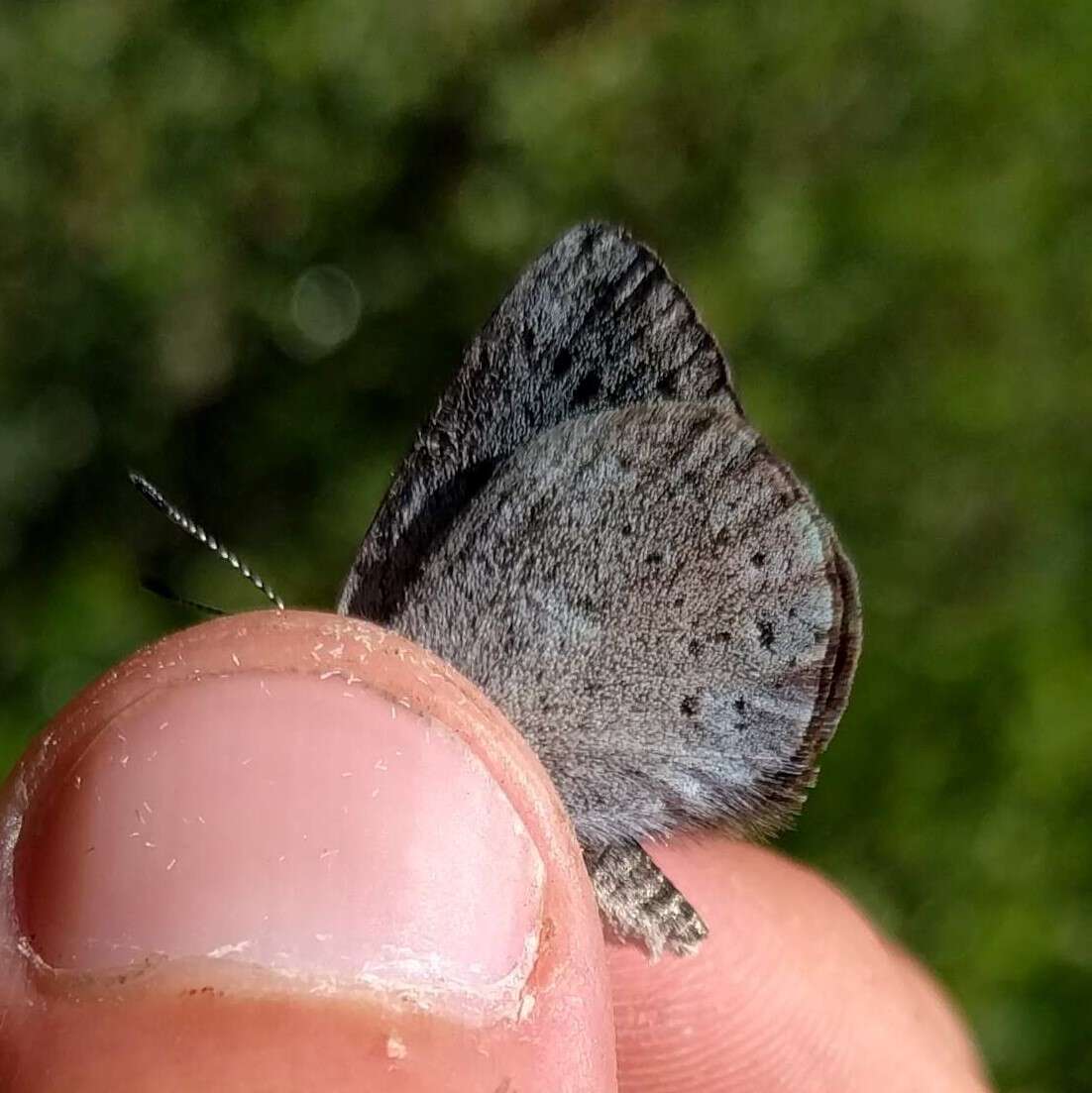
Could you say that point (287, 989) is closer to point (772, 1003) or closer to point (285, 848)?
point (285, 848)

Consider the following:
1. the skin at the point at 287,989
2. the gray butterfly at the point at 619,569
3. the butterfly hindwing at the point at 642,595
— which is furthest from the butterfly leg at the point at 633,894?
the skin at the point at 287,989

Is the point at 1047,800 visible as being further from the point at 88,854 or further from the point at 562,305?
the point at 88,854

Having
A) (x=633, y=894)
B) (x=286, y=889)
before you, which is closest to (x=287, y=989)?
(x=286, y=889)

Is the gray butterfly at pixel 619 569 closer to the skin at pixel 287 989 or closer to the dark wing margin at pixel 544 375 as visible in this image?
the dark wing margin at pixel 544 375

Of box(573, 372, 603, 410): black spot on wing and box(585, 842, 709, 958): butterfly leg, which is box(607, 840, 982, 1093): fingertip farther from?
box(573, 372, 603, 410): black spot on wing

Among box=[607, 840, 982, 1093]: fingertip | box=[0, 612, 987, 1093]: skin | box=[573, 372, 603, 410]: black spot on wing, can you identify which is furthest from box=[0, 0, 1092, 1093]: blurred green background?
box=[0, 612, 987, 1093]: skin
